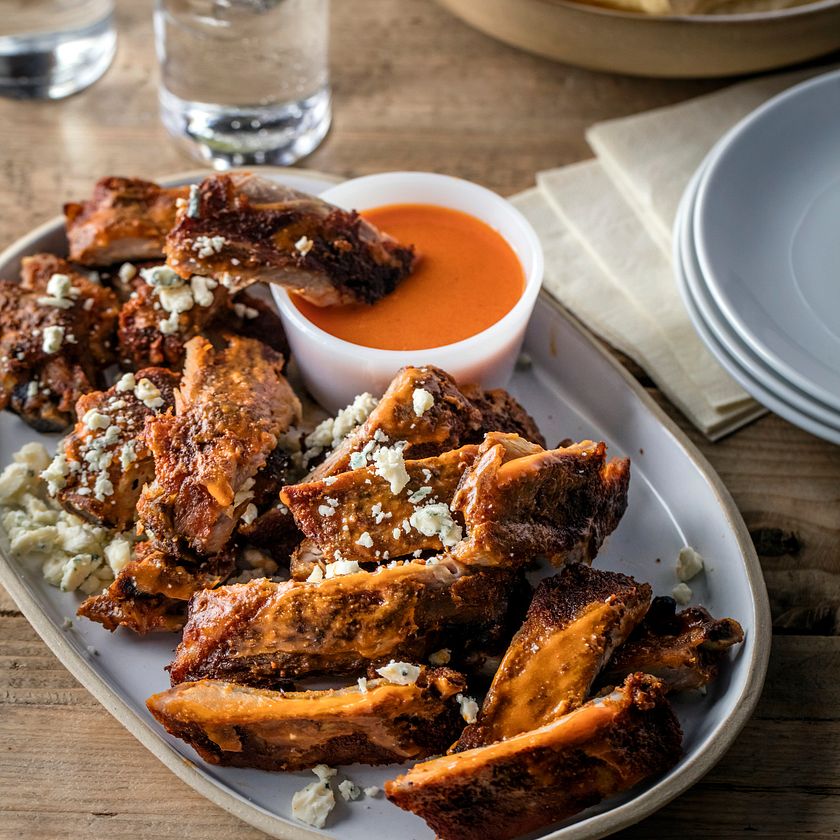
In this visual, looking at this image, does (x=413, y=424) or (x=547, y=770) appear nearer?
(x=547, y=770)

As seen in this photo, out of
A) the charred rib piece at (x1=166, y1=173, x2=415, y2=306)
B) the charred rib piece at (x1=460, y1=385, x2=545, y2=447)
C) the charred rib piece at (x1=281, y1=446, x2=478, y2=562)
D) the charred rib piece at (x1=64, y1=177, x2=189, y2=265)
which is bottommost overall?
the charred rib piece at (x1=460, y1=385, x2=545, y2=447)

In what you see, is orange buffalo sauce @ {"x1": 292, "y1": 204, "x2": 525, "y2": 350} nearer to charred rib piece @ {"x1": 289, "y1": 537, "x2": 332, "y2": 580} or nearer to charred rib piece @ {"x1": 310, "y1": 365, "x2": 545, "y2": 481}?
charred rib piece @ {"x1": 310, "y1": 365, "x2": 545, "y2": 481}

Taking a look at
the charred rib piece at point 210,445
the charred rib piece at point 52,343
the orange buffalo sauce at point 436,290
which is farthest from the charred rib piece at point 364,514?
the charred rib piece at point 52,343

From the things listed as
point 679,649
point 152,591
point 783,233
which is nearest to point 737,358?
point 783,233

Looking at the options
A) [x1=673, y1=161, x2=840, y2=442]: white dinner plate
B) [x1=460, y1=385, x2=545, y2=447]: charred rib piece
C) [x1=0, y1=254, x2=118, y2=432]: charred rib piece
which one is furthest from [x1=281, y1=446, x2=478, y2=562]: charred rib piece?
[x1=673, y1=161, x2=840, y2=442]: white dinner plate

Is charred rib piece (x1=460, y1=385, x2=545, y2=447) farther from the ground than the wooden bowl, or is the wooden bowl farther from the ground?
the wooden bowl

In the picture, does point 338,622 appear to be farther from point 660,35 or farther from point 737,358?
point 660,35
